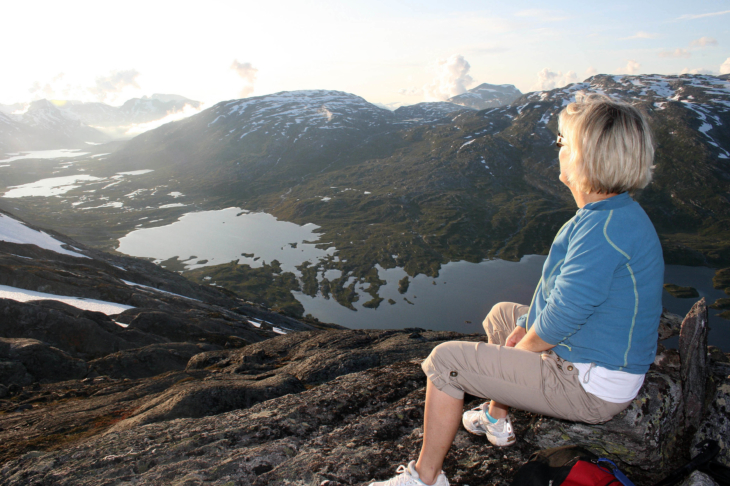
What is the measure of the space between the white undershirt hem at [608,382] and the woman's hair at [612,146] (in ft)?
6.76

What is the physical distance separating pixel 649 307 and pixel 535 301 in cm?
119

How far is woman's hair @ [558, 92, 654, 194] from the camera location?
4000 millimetres

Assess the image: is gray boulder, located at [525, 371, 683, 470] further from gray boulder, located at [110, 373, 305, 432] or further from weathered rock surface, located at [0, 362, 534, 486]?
gray boulder, located at [110, 373, 305, 432]

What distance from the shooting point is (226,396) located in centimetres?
954

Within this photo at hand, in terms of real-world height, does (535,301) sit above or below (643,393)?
above

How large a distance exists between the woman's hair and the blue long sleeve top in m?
0.22

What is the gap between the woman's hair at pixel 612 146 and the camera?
400cm

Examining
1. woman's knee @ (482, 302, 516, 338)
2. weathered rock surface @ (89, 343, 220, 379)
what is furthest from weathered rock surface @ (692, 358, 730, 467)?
weathered rock surface @ (89, 343, 220, 379)

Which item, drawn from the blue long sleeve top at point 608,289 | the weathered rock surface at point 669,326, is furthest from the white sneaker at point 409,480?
the weathered rock surface at point 669,326

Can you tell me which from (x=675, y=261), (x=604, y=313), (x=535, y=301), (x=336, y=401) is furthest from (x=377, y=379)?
(x=675, y=261)

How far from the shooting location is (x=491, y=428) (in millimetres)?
5539

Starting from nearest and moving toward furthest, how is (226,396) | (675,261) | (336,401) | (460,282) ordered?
(336,401) < (226,396) < (460,282) < (675,261)

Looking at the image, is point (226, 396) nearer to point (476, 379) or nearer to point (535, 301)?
point (476, 379)

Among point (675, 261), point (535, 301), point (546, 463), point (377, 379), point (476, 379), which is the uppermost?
point (535, 301)
